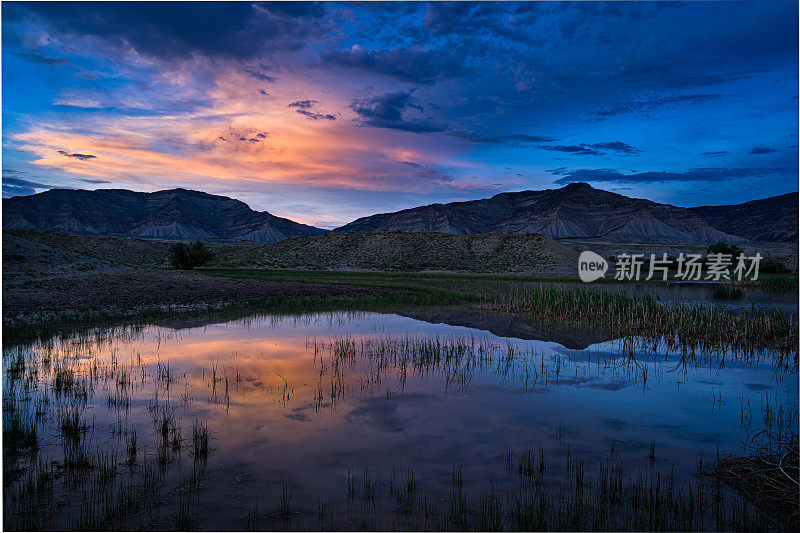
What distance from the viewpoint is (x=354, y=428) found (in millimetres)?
9094

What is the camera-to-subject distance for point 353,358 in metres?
15.0

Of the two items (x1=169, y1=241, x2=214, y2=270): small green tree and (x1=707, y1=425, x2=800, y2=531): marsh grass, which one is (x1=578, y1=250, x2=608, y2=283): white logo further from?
(x1=707, y1=425, x2=800, y2=531): marsh grass

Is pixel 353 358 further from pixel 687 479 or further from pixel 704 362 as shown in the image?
pixel 704 362

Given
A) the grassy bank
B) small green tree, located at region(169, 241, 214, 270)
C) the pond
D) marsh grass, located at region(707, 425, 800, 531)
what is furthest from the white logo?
marsh grass, located at region(707, 425, 800, 531)

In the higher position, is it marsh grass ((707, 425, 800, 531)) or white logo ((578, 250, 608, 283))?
white logo ((578, 250, 608, 283))

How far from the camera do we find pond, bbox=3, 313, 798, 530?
6.34m

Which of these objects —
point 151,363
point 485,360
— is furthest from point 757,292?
point 151,363

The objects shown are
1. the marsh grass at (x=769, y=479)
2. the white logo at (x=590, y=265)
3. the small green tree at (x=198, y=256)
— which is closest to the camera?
the marsh grass at (x=769, y=479)

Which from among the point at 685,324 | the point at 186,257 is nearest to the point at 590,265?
the point at 685,324

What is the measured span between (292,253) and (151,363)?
89.3 m

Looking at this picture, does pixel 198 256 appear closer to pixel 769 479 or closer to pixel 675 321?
pixel 675 321

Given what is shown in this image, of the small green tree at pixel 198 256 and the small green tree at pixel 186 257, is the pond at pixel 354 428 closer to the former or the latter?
the small green tree at pixel 186 257

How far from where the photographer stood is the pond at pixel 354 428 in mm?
6344

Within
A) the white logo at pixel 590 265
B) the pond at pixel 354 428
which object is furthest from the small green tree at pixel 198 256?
the white logo at pixel 590 265
